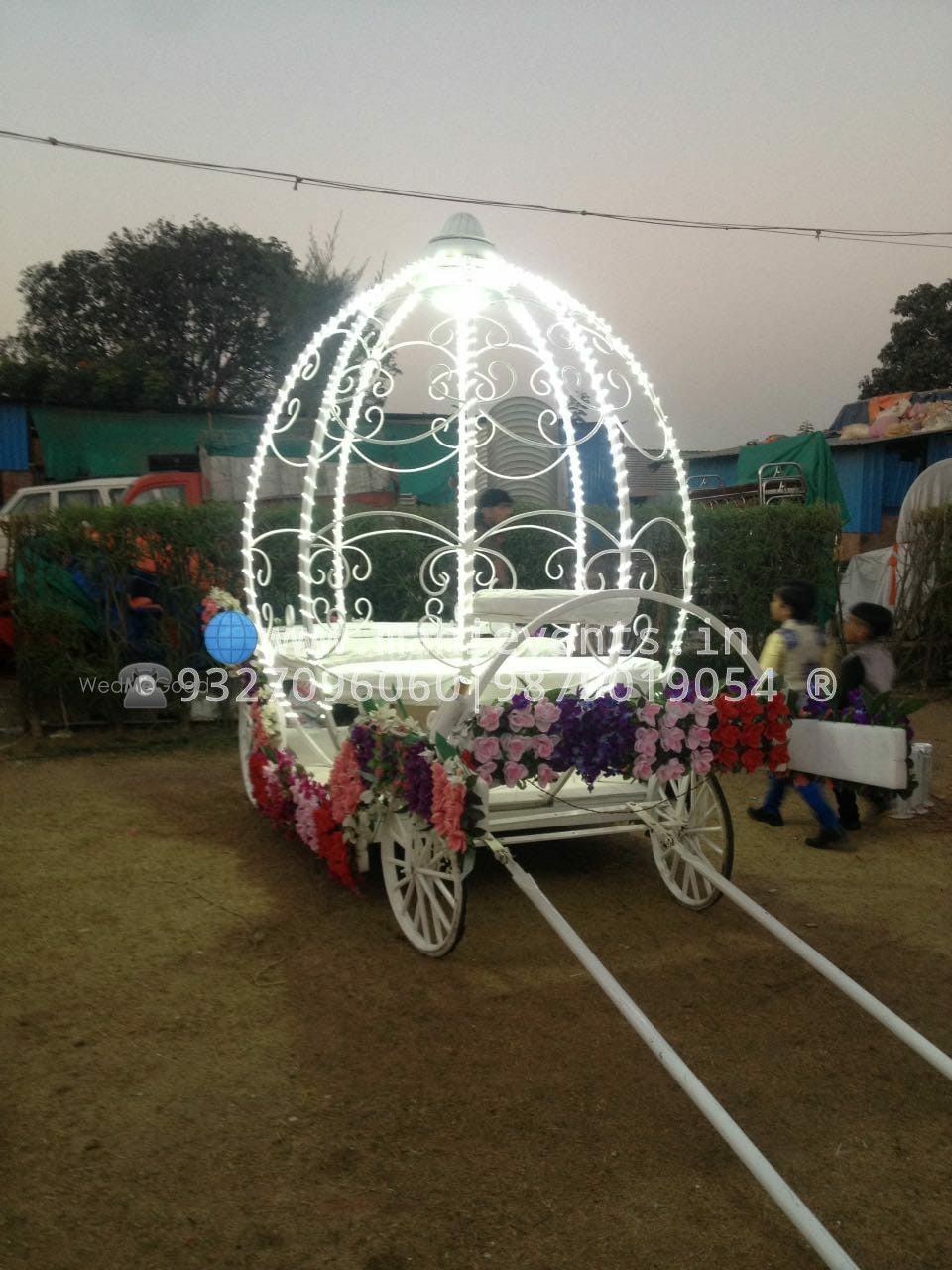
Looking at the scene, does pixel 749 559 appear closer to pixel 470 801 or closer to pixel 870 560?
pixel 870 560

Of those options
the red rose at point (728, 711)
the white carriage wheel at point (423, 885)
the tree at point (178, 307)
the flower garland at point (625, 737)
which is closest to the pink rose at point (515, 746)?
the flower garland at point (625, 737)

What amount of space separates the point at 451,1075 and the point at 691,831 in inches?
63.7

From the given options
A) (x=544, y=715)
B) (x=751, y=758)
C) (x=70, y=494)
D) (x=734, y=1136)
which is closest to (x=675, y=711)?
(x=751, y=758)

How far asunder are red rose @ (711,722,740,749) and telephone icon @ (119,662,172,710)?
517cm

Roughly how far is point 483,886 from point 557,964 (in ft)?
3.07

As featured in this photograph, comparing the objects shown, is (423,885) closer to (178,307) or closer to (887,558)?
(887,558)

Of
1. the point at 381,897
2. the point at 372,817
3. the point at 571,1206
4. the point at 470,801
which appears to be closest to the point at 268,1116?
the point at 571,1206

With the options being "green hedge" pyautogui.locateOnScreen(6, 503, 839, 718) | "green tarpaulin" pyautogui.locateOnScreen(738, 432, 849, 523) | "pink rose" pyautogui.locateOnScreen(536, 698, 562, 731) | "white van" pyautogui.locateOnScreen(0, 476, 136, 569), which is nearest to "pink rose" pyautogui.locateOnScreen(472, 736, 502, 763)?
"pink rose" pyautogui.locateOnScreen(536, 698, 562, 731)

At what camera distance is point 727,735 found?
3.48 m

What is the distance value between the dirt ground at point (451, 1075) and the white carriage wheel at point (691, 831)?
0.32 feet

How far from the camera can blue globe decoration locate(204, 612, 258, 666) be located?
581 cm

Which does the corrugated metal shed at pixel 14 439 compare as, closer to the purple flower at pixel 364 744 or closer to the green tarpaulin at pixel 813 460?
the green tarpaulin at pixel 813 460

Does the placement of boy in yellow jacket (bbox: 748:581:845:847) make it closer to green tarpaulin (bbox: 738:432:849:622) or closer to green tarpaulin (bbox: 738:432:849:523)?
green tarpaulin (bbox: 738:432:849:622)

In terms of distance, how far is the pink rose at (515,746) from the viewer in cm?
328
